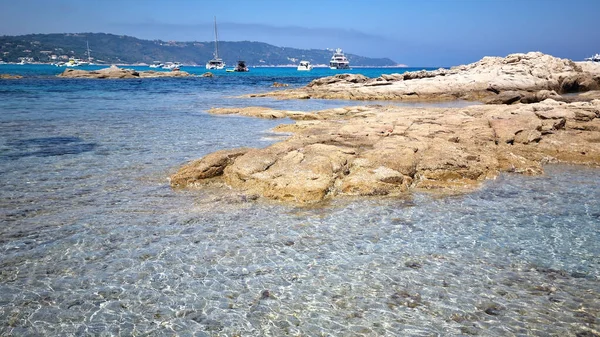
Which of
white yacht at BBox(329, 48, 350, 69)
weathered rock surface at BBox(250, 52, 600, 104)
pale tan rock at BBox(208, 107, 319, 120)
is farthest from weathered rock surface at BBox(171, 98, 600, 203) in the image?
white yacht at BBox(329, 48, 350, 69)

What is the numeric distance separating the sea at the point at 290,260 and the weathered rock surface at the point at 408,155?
757 mm

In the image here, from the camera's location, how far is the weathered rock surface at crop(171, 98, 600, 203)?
38.8 ft

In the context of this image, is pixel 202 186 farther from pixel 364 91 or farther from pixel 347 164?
pixel 364 91

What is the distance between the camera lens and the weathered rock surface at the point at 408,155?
11.8 meters

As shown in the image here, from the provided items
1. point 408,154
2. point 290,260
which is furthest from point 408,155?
point 290,260

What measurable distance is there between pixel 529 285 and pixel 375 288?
2738 millimetres

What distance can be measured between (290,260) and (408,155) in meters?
6.95

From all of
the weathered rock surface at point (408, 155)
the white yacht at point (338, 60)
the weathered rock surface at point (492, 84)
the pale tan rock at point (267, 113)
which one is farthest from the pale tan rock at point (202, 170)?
the white yacht at point (338, 60)

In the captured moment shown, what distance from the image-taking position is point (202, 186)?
40.9 ft

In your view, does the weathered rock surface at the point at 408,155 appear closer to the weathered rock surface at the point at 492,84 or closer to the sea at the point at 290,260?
the sea at the point at 290,260

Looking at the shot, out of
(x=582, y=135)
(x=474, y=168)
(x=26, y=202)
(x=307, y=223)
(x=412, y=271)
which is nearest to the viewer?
(x=412, y=271)

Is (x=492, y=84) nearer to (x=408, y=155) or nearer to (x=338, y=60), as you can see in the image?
(x=408, y=155)

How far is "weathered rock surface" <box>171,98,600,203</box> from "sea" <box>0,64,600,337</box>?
2.48 feet

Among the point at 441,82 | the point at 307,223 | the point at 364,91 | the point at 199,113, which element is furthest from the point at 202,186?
the point at 441,82
